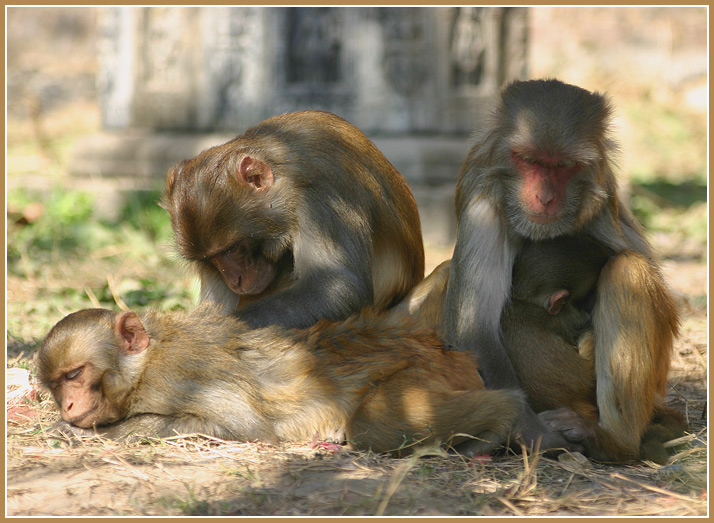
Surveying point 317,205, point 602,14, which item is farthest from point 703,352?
point 602,14

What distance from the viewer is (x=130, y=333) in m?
4.83

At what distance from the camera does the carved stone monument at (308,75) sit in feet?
34.8

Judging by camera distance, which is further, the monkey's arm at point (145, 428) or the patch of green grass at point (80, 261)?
the patch of green grass at point (80, 261)

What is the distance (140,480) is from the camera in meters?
4.13

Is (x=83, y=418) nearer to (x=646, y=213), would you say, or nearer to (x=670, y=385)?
(x=670, y=385)

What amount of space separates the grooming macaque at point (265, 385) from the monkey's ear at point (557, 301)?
22.6 inches

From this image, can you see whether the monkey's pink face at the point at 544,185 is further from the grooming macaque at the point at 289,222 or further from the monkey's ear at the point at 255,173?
the monkey's ear at the point at 255,173

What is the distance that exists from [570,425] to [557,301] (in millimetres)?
720

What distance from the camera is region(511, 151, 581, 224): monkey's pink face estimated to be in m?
4.76

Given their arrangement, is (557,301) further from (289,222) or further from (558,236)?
(289,222)

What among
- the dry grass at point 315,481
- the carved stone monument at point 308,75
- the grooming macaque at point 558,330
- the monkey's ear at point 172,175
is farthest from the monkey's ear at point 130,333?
the carved stone monument at point 308,75

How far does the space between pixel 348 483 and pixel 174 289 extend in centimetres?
497

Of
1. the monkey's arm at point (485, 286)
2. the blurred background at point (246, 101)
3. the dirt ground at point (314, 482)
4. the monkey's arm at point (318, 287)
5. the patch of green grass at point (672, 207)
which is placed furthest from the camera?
the patch of green grass at point (672, 207)

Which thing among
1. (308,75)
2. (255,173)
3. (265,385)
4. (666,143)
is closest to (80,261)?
(308,75)
